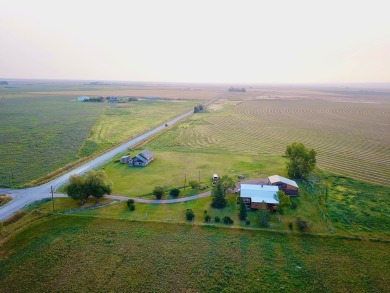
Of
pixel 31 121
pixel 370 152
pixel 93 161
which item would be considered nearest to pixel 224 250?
pixel 93 161

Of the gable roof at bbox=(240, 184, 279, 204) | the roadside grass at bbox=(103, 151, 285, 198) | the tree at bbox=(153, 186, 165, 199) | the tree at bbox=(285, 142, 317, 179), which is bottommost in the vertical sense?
the roadside grass at bbox=(103, 151, 285, 198)

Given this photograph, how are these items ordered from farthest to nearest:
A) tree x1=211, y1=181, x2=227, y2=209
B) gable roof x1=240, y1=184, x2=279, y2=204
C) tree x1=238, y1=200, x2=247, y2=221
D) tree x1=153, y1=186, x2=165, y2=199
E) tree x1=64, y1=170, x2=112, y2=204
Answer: tree x1=153, y1=186, x2=165, y2=199 → tree x1=64, y1=170, x2=112, y2=204 → tree x1=211, y1=181, x2=227, y2=209 → gable roof x1=240, y1=184, x2=279, y2=204 → tree x1=238, y1=200, x2=247, y2=221

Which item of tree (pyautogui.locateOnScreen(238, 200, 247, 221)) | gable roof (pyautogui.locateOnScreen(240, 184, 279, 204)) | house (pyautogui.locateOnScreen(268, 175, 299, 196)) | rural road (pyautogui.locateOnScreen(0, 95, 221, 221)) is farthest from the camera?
Answer: house (pyautogui.locateOnScreen(268, 175, 299, 196))

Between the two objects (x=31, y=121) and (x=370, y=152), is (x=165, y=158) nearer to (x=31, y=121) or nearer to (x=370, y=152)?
(x=370, y=152)

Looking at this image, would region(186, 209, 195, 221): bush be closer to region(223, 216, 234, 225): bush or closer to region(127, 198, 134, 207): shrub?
region(223, 216, 234, 225): bush

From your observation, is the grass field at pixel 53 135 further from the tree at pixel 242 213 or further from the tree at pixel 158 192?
the tree at pixel 242 213

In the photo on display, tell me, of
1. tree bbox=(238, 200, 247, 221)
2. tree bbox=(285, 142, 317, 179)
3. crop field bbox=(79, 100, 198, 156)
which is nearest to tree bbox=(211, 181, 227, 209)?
tree bbox=(238, 200, 247, 221)

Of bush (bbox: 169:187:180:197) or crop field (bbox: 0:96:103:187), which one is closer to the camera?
bush (bbox: 169:187:180:197)
